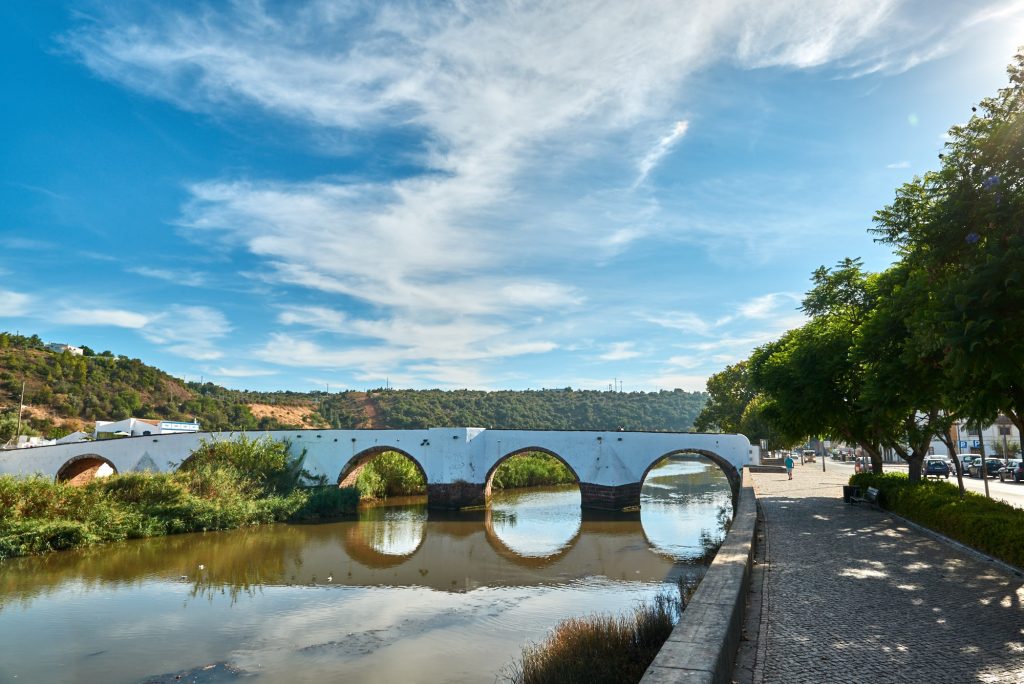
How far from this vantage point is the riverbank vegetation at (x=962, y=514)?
7586mm

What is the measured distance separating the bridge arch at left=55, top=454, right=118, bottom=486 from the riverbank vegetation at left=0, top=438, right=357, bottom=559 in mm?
4798

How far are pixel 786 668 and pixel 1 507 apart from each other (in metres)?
19.9

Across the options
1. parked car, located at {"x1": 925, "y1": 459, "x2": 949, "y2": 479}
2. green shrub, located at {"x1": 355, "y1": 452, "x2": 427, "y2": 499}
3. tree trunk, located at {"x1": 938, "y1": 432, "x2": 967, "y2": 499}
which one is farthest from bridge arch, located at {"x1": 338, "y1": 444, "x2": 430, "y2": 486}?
parked car, located at {"x1": 925, "y1": 459, "x2": 949, "y2": 479}

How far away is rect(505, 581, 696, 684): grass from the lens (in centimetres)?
598

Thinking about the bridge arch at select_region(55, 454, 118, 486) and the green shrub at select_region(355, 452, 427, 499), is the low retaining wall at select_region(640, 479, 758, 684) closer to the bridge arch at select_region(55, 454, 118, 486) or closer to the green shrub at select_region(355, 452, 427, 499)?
the green shrub at select_region(355, 452, 427, 499)

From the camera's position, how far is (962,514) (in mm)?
9125

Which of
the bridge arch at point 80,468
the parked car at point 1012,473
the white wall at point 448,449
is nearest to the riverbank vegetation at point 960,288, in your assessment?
the white wall at point 448,449

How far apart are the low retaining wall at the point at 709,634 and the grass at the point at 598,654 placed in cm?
102

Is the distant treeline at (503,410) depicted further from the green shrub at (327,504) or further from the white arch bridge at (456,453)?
the green shrub at (327,504)

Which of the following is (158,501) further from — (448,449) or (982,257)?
(982,257)

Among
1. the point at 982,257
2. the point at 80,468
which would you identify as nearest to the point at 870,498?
the point at 982,257

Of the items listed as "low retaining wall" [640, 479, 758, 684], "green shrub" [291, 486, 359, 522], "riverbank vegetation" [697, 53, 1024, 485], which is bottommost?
"green shrub" [291, 486, 359, 522]

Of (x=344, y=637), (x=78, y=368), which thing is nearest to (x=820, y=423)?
(x=344, y=637)

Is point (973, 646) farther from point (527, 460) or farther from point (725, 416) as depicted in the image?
point (725, 416)
